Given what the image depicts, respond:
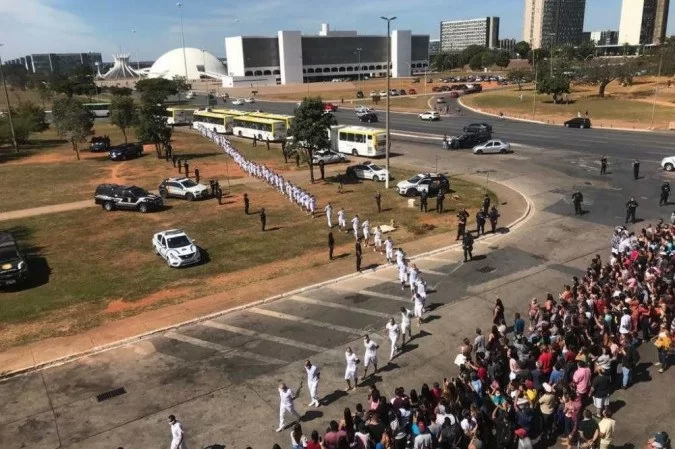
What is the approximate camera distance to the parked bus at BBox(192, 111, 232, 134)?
66.4 meters

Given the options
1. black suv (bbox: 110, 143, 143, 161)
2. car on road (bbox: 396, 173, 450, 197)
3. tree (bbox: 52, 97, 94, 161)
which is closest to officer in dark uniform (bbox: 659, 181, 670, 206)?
car on road (bbox: 396, 173, 450, 197)

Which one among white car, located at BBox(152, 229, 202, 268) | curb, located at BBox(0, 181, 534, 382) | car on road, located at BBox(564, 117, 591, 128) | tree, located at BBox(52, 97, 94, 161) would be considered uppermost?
tree, located at BBox(52, 97, 94, 161)

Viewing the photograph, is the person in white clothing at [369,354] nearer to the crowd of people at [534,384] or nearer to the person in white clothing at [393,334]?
the crowd of people at [534,384]

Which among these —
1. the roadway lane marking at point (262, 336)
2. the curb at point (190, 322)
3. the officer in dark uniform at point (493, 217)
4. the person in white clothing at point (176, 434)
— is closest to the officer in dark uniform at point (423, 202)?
the officer in dark uniform at point (493, 217)

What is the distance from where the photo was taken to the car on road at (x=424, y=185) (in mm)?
34188

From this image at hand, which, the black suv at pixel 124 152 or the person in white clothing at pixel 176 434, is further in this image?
the black suv at pixel 124 152

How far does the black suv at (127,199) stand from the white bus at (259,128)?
1016 inches

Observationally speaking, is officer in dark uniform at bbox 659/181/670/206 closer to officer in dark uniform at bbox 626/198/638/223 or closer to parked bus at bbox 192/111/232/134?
officer in dark uniform at bbox 626/198/638/223

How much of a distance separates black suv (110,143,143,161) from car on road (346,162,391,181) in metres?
24.7

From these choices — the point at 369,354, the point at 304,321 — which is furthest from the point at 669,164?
the point at 369,354

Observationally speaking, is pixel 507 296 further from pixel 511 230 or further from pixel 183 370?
pixel 183 370

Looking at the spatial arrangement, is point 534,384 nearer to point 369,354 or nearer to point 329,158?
point 369,354

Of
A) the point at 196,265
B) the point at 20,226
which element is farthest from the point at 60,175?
the point at 196,265

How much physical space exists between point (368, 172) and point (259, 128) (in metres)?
25.2
